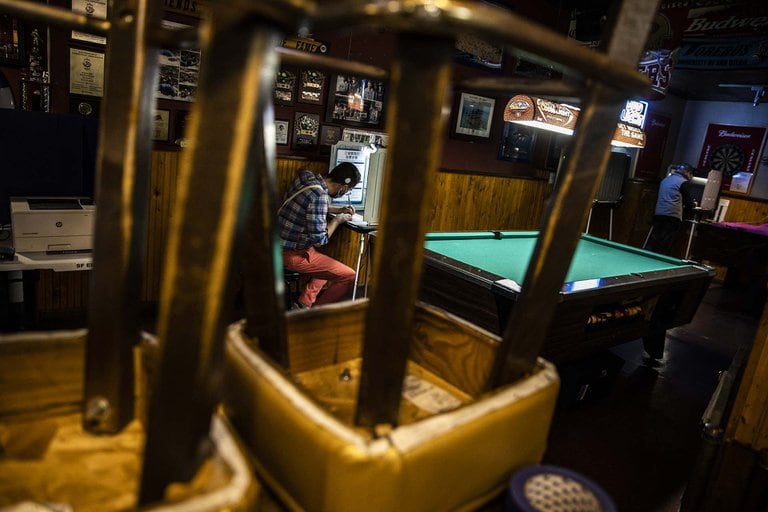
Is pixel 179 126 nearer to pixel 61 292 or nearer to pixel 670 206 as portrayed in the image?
pixel 61 292

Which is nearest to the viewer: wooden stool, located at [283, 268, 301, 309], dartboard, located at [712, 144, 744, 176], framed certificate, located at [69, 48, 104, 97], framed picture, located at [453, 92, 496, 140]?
framed certificate, located at [69, 48, 104, 97]

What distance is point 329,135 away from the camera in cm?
524

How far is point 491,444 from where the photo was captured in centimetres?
77

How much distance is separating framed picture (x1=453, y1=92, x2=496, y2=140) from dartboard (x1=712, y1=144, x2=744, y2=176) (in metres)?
6.08

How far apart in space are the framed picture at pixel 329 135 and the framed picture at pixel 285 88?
0.46 meters

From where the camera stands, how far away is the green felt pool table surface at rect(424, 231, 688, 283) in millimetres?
3518

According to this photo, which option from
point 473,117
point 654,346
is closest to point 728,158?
point 473,117

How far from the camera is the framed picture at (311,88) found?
16.1 feet

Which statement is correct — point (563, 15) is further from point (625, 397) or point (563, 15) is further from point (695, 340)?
point (625, 397)

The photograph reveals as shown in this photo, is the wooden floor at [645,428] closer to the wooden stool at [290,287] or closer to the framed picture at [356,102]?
the wooden stool at [290,287]

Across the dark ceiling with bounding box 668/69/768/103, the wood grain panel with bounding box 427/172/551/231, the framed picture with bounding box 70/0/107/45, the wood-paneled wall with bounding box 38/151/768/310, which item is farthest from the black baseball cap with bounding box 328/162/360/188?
the dark ceiling with bounding box 668/69/768/103

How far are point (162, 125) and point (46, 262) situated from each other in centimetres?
173

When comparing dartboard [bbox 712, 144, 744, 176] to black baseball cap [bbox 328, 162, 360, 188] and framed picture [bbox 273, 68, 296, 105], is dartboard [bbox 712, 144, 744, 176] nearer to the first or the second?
black baseball cap [bbox 328, 162, 360, 188]

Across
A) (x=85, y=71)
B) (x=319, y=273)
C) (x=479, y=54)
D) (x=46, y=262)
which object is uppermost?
(x=479, y=54)
